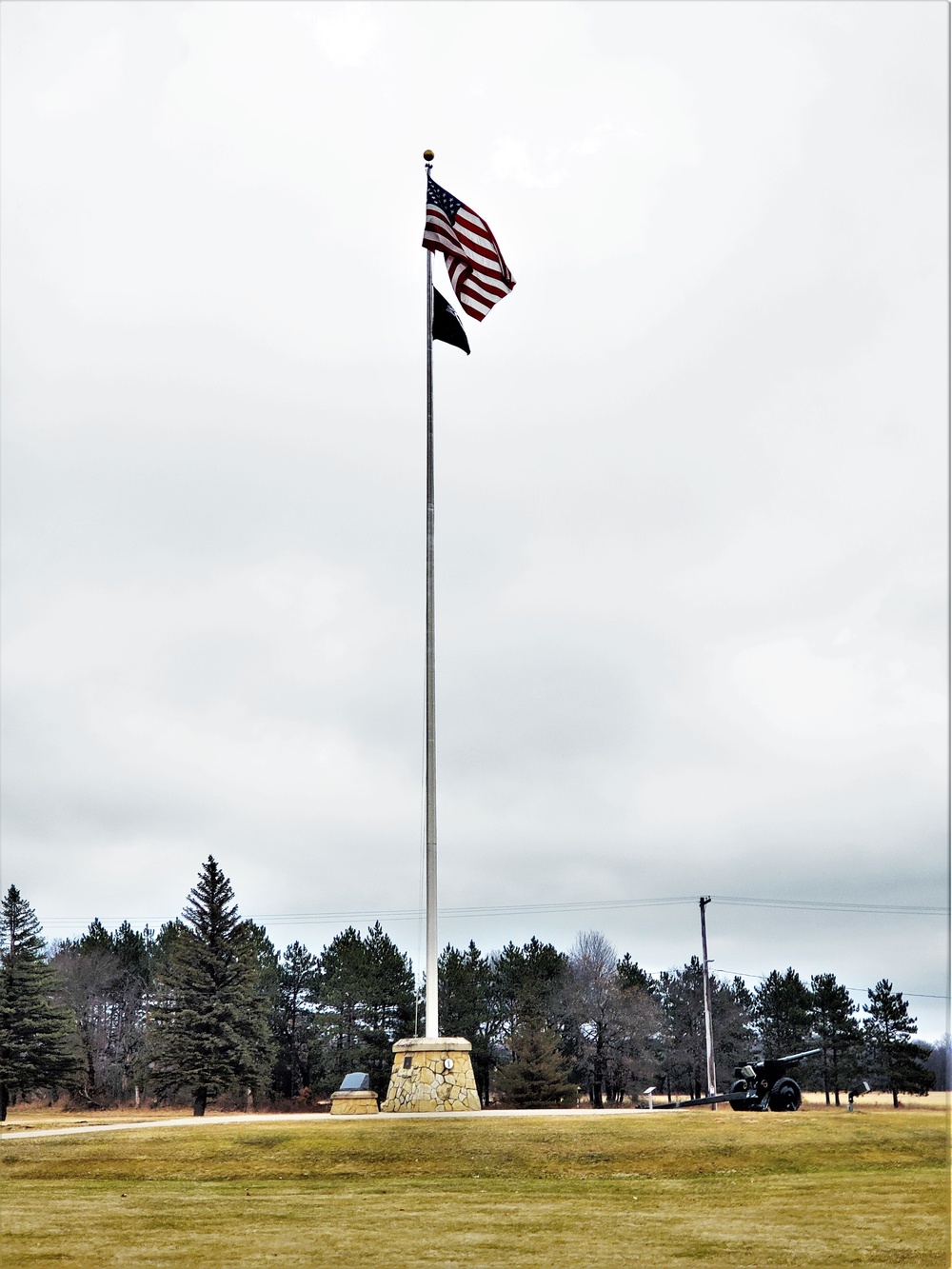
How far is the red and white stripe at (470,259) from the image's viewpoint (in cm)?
2277

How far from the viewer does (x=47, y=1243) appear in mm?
11148

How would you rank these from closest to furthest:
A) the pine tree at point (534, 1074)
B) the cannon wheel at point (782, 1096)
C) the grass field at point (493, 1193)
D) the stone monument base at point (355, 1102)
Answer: the grass field at point (493, 1193)
the cannon wheel at point (782, 1096)
the stone monument base at point (355, 1102)
the pine tree at point (534, 1074)

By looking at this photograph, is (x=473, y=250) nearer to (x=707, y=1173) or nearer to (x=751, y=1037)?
(x=707, y=1173)

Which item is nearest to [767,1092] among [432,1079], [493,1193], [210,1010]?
[432,1079]

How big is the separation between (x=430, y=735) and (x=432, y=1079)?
19.9 feet

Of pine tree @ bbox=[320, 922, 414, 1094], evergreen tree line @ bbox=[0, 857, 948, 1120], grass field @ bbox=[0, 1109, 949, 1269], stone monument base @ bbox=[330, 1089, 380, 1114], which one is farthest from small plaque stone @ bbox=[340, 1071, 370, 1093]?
pine tree @ bbox=[320, 922, 414, 1094]

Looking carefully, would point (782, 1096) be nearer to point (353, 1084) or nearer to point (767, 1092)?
point (767, 1092)

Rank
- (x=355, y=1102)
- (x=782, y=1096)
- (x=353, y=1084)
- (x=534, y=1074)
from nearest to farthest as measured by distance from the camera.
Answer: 1. (x=782, y=1096)
2. (x=355, y=1102)
3. (x=353, y=1084)
4. (x=534, y=1074)

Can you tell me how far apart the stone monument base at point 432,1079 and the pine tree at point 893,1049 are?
135ft

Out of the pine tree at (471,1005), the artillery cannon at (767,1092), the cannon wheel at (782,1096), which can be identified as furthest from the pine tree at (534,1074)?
the cannon wheel at (782,1096)

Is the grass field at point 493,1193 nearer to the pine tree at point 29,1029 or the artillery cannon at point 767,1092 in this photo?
the artillery cannon at point 767,1092

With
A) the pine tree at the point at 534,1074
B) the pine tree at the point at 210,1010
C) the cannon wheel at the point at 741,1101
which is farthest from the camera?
the pine tree at the point at 534,1074

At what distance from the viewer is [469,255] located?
901 inches

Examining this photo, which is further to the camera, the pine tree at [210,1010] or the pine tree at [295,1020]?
the pine tree at [295,1020]
